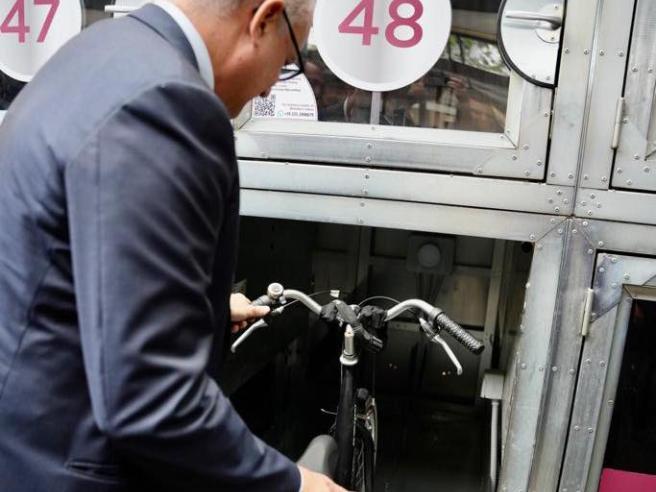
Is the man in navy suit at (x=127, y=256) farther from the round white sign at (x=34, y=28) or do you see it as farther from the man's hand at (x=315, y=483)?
the round white sign at (x=34, y=28)

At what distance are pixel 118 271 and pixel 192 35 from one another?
42 centimetres

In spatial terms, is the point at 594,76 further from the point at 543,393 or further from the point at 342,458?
the point at 342,458

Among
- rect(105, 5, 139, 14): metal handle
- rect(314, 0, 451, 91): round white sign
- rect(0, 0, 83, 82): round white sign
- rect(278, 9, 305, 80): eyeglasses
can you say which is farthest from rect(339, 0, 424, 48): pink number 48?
rect(0, 0, 83, 82): round white sign

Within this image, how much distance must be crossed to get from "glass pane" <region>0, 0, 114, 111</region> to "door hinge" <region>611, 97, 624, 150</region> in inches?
58.4

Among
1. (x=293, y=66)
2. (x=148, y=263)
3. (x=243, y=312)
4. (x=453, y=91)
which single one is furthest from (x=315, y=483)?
(x=453, y=91)

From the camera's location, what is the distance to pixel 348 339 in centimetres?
180

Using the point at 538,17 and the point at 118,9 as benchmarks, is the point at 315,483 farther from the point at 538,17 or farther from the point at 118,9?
the point at 118,9

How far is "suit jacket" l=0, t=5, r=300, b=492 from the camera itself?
81cm

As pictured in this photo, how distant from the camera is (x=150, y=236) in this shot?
0.81 m

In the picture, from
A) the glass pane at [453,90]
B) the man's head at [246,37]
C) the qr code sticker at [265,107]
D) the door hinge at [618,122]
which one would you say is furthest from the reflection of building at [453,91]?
the man's head at [246,37]

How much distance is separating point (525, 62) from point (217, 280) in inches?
41.1

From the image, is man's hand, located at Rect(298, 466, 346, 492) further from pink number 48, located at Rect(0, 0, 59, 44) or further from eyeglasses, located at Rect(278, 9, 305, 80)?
pink number 48, located at Rect(0, 0, 59, 44)

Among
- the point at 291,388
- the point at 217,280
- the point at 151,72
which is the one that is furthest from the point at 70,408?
the point at 291,388

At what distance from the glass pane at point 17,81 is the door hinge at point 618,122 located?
148 cm
